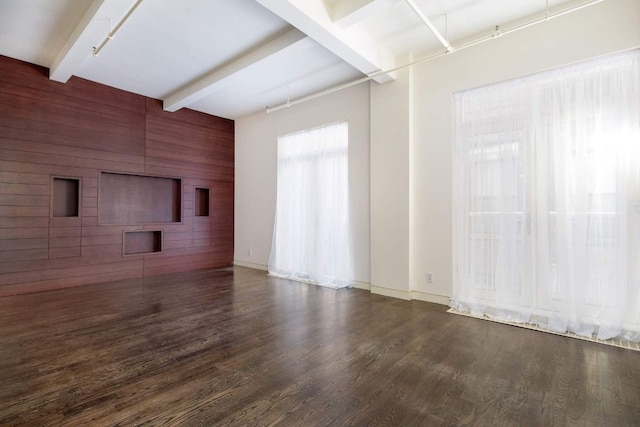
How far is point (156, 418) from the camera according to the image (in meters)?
1.78

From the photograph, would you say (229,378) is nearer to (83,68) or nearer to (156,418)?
(156,418)

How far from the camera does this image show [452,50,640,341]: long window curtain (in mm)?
2838

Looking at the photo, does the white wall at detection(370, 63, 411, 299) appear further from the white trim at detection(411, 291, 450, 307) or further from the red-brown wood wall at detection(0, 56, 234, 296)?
the red-brown wood wall at detection(0, 56, 234, 296)

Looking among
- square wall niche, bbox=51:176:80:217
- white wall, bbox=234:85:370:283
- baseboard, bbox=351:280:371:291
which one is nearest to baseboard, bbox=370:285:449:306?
baseboard, bbox=351:280:371:291

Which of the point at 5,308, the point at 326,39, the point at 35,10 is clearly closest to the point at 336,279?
the point at 326,39

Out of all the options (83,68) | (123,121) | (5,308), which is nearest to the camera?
(5,308)

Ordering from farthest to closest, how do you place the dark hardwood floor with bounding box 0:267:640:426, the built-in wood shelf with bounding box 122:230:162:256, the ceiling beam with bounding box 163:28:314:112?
the built-in wood shelf with bounding box 122:230:162:256, the ceiling beam with bounding box 163:28:314:112, the dark hardwood floor with bounding box 0:267:640:426

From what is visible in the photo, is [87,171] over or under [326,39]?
under

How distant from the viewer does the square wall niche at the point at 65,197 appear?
5.02 meters

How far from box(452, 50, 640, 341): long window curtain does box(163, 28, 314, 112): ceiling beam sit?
85.0 inches

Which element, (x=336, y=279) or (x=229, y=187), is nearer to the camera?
(x=336, y=279)

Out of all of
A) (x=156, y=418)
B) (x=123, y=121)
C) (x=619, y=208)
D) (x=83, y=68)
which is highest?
(x=83, y=68)

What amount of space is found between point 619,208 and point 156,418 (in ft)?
13.0

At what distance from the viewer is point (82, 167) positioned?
199 inches
